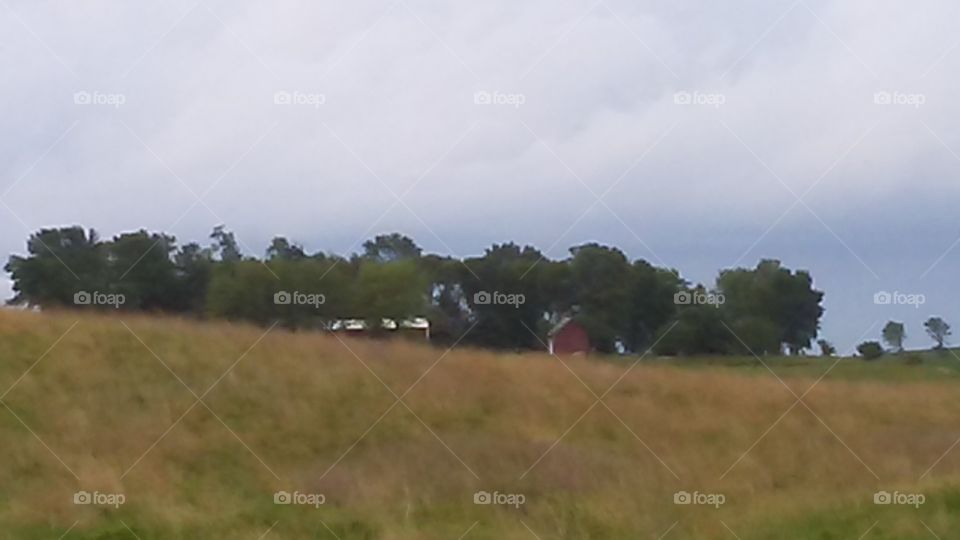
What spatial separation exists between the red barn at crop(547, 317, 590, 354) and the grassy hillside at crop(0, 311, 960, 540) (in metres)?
0.56

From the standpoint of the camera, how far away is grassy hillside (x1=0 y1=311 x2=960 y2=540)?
11.8m

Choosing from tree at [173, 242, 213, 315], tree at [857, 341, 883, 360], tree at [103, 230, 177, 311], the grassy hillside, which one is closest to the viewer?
the grassy hillside

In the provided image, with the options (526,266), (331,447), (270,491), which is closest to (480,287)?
(526,266)

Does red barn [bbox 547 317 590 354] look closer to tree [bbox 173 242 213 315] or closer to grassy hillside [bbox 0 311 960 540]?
grassy hillside [bbox 0 311 960 540]

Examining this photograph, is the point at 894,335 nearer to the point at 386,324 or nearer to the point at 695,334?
the point at 695,334

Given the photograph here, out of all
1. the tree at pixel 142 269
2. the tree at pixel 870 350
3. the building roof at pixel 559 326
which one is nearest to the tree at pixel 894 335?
the tree at pixel 870 350

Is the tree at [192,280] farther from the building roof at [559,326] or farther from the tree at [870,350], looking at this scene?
the tree at [870,350]

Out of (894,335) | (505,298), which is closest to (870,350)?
(894,335)

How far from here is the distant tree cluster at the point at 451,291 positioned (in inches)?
669

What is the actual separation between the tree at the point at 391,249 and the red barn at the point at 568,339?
2997mm

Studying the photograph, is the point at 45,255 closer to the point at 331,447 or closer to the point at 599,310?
the point at 331,447

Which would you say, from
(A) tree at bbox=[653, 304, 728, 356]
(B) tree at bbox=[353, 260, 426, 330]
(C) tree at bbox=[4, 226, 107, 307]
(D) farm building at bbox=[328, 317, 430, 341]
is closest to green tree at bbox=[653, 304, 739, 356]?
(A) tree at bbox=[653, 304, 728, 356]

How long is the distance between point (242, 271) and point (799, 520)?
39.8 feet

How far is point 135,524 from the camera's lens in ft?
37.5
